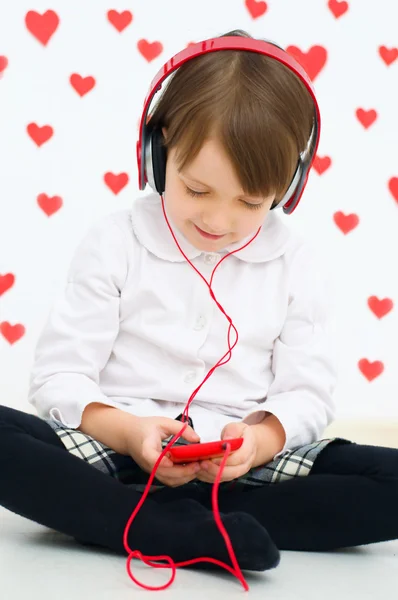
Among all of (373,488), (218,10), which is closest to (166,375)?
(373,488)

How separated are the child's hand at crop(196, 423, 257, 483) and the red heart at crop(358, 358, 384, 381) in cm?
139

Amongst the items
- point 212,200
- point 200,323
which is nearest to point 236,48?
point 212,200

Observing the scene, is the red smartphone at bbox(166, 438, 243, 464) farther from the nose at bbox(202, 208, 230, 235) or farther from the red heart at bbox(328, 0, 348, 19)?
the red heart at bbox(328, 0, 348, 19)

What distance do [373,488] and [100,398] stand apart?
0.38 meters

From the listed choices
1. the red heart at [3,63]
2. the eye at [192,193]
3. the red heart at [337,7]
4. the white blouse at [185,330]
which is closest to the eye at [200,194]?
the eye at [192,193]

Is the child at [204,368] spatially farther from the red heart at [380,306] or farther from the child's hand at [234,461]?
the red heart at [380,306]

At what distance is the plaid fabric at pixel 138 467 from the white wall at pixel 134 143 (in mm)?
1080

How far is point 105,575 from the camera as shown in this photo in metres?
0.91

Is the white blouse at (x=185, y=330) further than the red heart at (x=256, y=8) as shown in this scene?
No

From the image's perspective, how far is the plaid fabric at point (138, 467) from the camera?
1135 millimetres

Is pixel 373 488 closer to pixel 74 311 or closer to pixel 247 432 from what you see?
pixel 247 432

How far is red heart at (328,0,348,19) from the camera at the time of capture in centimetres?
237

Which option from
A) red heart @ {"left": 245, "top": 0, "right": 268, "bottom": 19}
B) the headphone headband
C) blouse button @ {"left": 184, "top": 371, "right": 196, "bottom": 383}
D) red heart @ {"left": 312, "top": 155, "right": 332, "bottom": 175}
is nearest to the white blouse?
blouse button @ {"left": 184, "top": 371, "right": 196, "bottom": 383}

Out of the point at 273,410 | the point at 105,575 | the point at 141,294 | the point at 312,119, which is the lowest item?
the point at 105,575
